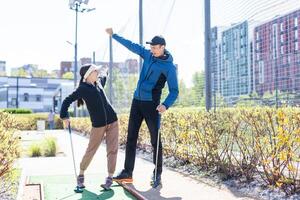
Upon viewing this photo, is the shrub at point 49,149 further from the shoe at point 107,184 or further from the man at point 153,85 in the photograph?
the shoe at point 107,184

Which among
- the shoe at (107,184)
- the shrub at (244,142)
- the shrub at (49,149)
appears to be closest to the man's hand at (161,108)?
the shrub at (244,142)

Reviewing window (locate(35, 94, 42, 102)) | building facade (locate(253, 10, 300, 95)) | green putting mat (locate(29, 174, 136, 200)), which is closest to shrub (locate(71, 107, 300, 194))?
building facade (locate(253, 10, 300, 95))

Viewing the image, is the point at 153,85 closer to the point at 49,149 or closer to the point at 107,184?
the point at 107,184

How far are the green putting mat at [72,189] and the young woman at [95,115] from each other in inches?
6.4

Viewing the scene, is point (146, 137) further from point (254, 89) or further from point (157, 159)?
point (157, 159)

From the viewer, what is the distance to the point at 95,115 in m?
6.44

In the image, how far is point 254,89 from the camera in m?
8.23

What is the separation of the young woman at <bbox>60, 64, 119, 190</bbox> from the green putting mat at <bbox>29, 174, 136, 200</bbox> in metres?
0.16

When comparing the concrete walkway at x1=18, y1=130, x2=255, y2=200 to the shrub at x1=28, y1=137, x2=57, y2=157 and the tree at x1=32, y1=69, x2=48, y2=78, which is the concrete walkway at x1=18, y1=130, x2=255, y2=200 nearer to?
the shrub at x1=28, y1=137, x2=57, y2=157

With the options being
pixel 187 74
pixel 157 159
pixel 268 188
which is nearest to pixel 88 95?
pixel 157 159

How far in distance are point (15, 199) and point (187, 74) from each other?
5872 millimetres

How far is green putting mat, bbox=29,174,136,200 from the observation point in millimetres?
6065

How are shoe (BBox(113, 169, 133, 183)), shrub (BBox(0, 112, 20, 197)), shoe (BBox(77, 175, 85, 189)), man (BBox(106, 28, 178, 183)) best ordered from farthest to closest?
shoe (BBox(113, 169, 133, 183)), man (BBox(106, 28, 178, 183)), shoe (BBox(77, 175, 85, 189)), shrub (BBox(0, 112, 20, 197))

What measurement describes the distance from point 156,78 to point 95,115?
964mm
